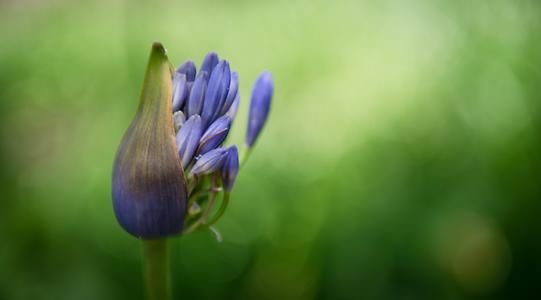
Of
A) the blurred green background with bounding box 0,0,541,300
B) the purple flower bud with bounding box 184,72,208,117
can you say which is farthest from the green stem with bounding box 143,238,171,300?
the blurred green background with bounding box 0,0,541,300

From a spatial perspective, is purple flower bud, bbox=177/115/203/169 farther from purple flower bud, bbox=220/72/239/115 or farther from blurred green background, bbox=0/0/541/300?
blurred green background, bbox=0/0/541/300

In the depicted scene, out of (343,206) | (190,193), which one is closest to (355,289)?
(343,206)

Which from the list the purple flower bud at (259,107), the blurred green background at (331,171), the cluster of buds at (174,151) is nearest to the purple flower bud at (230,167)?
the cluster of buds at (174,151)

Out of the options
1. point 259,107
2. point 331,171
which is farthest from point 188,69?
point 331,171

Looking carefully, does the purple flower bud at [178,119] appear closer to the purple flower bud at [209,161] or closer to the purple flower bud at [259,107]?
the purple flower bud at [209,161]

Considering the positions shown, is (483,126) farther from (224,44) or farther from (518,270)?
(224,44)

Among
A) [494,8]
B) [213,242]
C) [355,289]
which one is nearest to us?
[355,289]

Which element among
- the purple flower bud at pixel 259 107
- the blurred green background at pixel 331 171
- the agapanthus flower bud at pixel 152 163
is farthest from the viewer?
the blurred green background at pixel 331 171

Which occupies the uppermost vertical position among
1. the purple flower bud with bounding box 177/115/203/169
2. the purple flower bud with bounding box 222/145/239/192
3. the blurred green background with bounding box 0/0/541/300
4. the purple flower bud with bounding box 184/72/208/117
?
the purple flower bud with bounding box 184/72/208/117
